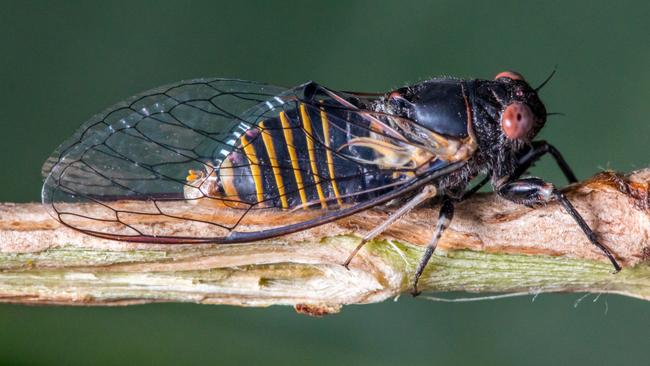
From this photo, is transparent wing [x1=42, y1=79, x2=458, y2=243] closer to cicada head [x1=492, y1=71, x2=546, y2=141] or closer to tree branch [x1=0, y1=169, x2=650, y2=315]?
tree branch [x1=0, y1=169, x2=650, y2=315]

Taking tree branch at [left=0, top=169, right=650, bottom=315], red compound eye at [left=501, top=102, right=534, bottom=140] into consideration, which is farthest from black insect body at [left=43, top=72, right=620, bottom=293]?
tree branch at [left=0, top=169, right=650, bottom=315]

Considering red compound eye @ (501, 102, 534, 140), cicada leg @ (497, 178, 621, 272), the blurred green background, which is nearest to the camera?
cicada leg @ (497, 178, 621, 272)

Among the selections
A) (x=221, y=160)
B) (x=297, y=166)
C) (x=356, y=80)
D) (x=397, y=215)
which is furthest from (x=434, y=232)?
(x=356, y=80)

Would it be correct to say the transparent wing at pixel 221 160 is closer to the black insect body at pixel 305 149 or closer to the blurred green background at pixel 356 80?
the black insect body at pixel 305 149

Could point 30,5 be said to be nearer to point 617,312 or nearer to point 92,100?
point 92,100

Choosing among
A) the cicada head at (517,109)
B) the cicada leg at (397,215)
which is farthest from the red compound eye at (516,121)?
the cicada leg at (397,215)

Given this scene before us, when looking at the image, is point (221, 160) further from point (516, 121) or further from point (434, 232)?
point (516, 121)
